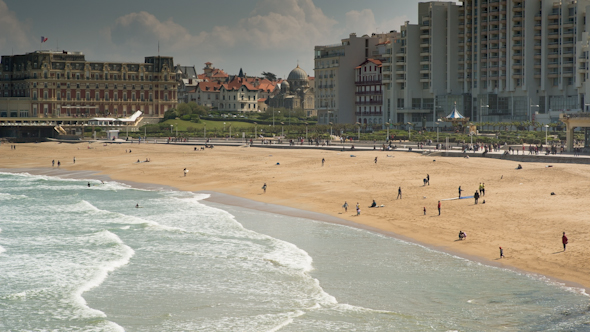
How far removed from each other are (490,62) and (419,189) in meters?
72.4

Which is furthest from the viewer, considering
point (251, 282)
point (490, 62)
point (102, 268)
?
point (490, 62)

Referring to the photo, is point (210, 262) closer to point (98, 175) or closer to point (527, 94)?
point (98, 175)

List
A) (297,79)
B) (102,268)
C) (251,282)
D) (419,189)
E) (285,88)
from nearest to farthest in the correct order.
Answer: (251,282) < (102,268) < (419,189) < (285,88) < (297,79)

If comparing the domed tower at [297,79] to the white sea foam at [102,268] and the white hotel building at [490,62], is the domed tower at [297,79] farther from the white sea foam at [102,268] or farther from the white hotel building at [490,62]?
the white sea foam at [102,268]

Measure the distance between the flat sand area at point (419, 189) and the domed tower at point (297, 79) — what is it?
95360mm

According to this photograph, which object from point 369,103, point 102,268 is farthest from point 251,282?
point 369,103

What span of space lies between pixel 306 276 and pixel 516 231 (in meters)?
11.8

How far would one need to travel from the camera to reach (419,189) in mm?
48500

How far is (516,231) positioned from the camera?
33625 millimetres

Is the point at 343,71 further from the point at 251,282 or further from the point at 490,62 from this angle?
the point at 251,282

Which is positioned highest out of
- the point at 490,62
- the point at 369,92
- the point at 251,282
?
the point at 490,62

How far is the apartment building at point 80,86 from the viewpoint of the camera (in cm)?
13512

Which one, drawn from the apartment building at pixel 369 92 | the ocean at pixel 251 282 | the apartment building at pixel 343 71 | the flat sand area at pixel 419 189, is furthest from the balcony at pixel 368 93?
the ocean at pixel 251 282

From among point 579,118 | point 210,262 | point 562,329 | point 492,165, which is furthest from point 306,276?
point 579,118
